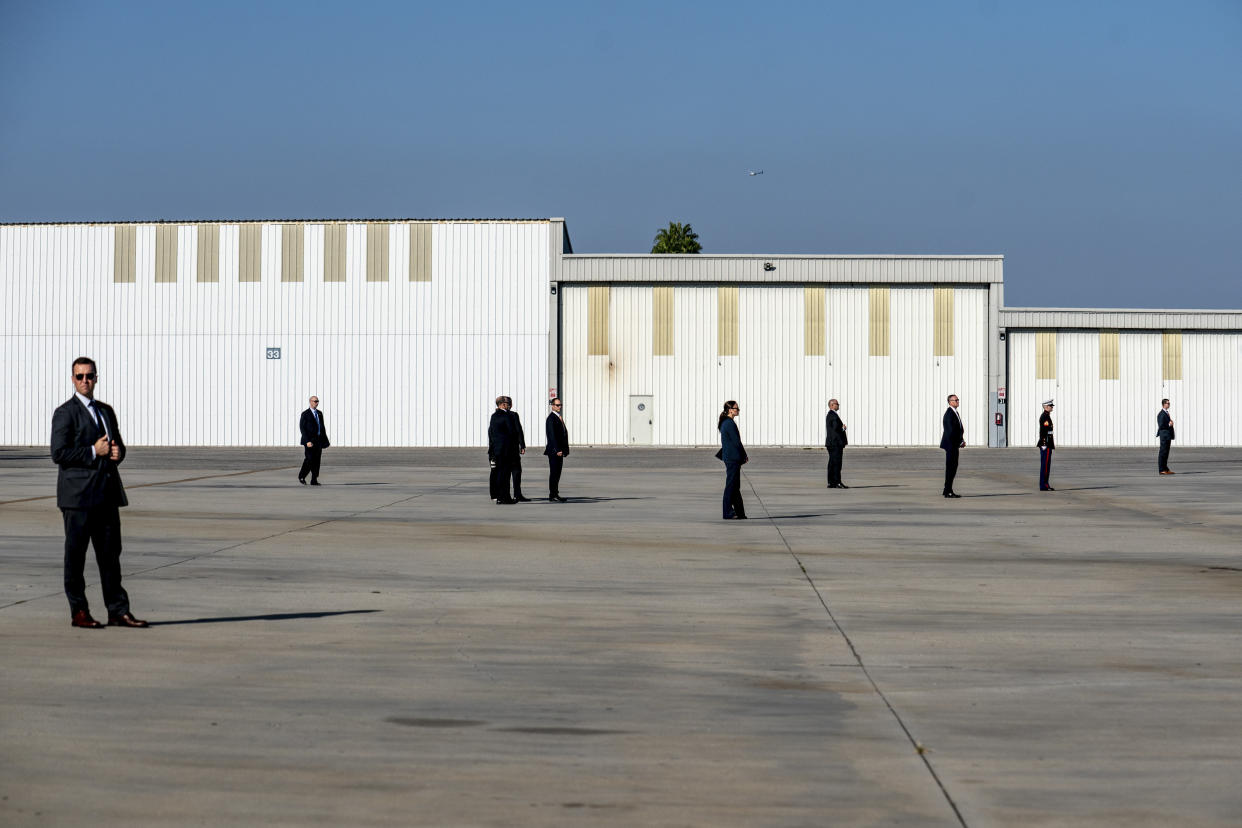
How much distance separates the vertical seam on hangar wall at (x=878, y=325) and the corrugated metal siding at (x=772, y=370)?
24cm

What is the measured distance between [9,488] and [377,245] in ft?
101

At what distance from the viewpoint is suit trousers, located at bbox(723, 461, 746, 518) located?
17953mm

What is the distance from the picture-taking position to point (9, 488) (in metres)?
24.5

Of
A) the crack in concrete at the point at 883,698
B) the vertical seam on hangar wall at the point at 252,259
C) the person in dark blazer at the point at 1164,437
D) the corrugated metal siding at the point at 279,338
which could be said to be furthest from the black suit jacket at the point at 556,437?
the vertical seam on hangar wall at the point at 252,259

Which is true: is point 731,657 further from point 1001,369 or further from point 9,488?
point 1001,369

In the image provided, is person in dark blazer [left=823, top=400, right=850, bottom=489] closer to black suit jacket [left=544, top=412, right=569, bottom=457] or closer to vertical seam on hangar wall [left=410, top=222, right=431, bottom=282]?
black suit jacket [left=544, top=412, right=569, bottom=457]

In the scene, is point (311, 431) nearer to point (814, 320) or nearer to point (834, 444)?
point (834, 444)

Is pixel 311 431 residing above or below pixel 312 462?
above

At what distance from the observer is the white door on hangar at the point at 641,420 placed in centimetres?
5375

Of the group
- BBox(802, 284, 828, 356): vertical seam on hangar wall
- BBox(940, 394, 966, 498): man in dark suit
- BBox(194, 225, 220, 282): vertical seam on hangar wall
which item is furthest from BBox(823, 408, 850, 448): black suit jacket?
BBox(194, 225, 220, 282): vertical seam on hangar wall

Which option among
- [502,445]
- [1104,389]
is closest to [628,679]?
[502,445]

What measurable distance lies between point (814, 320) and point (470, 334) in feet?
48.7

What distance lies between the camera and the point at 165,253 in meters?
54.7

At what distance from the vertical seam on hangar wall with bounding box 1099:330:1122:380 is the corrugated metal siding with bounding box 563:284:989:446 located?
620cm
